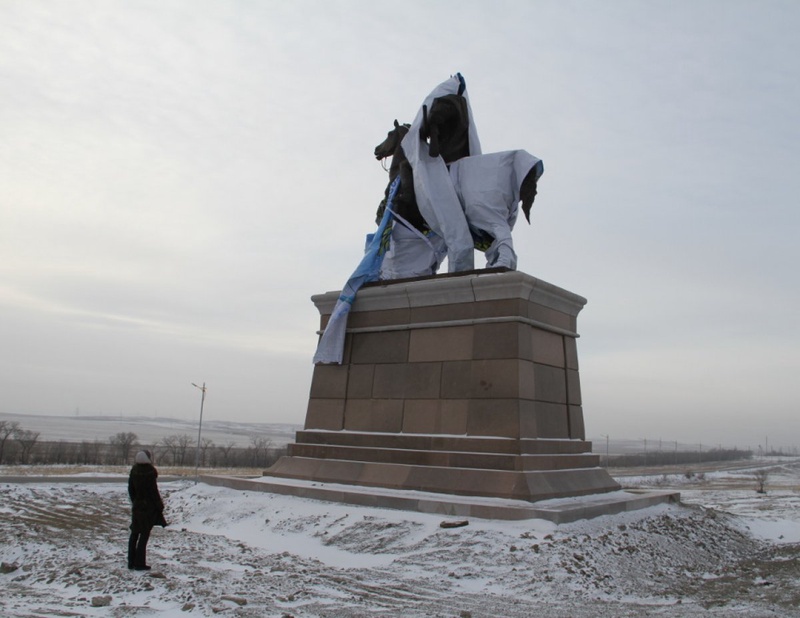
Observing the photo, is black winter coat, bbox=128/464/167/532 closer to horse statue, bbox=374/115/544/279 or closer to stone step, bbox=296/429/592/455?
stone step, bbox=296/429/592/455

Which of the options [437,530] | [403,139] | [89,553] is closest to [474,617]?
[437,530]

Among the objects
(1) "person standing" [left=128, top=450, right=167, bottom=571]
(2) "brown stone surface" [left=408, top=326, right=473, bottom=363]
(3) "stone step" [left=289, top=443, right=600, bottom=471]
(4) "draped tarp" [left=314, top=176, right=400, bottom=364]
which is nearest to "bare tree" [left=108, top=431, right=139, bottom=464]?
(4) "draped tarp" [left=314, top=176, right=400, bottom=364]

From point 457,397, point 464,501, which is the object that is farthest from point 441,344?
point 464,501

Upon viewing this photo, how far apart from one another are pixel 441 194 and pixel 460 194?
33 centimetres

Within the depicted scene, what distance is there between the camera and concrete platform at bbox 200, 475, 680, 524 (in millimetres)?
7465

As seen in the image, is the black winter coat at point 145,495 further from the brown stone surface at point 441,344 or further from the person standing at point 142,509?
the brown stone surface at point 441,344

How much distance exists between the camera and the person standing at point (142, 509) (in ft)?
20.4

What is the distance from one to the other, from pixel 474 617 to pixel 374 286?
6675 millimetres

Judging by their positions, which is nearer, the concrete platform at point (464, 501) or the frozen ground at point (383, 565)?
the frozen ground at point (383, 565)

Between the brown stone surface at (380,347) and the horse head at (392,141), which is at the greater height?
the horse head at (392,141)

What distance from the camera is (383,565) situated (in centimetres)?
658

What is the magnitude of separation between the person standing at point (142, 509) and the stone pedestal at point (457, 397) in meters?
3.48

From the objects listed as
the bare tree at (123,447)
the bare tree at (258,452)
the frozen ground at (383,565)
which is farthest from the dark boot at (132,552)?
the bare tree at (258,452)

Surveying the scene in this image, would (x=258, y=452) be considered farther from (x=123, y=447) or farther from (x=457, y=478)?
(x=457, y=478)
